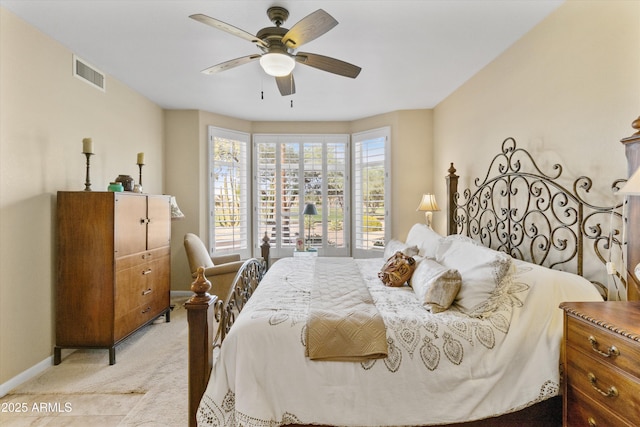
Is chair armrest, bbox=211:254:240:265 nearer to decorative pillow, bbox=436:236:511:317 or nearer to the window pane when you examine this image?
the window pane

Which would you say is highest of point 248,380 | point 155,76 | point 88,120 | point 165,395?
point 155,76

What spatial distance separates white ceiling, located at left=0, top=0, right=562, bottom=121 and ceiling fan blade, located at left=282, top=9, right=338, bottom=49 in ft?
1.14

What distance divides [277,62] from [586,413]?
248cm

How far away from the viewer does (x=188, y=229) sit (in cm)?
455

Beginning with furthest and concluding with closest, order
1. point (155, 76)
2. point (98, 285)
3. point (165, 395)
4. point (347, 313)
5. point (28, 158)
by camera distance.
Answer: point (155, 76) → point (98, 285) → point (28, 158) → point (165, 395) → point (347, 313)

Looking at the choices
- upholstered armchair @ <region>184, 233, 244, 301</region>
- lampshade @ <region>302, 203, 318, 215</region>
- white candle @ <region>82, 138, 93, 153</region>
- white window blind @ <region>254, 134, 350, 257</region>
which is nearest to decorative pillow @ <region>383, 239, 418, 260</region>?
lampshade @ <region>302, 203, 318, 215</region>

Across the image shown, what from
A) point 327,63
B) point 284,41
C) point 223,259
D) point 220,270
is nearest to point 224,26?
point 284,41

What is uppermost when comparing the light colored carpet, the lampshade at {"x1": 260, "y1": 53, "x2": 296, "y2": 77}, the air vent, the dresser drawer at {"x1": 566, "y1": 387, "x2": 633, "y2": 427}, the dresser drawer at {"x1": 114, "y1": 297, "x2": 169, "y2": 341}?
the air vent

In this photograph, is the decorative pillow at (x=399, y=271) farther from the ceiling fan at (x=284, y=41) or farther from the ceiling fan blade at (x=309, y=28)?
the ceiling fan blade at (x=309, y=28)

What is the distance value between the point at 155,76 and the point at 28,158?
1474 mm

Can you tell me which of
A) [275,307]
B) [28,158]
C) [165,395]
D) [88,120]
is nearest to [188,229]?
[88,120]

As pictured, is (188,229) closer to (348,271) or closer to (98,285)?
(98,285)

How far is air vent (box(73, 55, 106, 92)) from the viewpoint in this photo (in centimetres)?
290

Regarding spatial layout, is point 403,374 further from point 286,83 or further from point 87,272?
point 87,272
